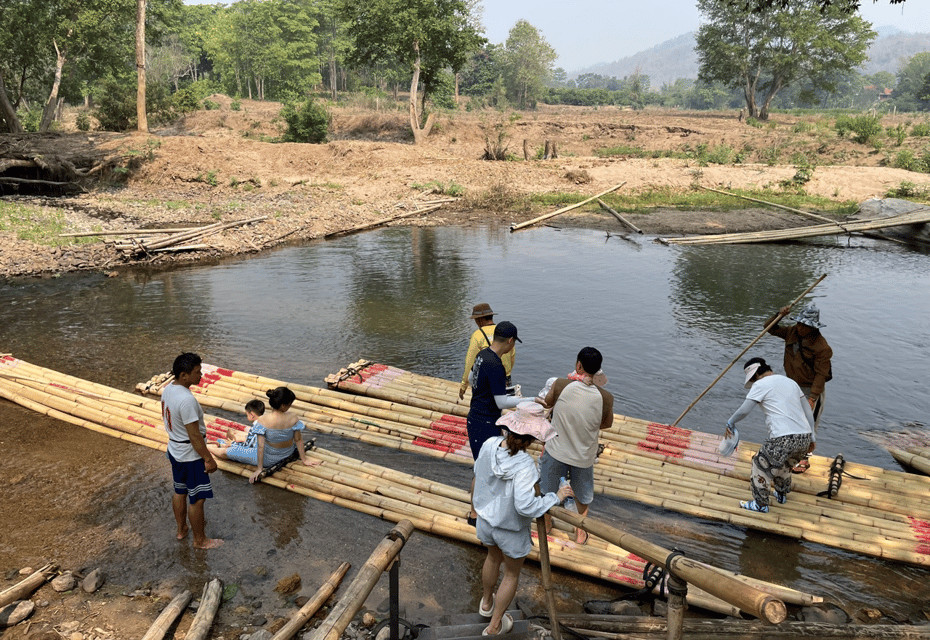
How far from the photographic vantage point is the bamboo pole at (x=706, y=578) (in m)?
2.74

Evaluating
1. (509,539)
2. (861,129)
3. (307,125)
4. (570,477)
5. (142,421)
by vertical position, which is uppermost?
(307,125)

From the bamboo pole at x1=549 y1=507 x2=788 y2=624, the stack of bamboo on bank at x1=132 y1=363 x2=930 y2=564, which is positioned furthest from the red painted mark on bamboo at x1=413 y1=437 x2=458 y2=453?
the bamboo pole at x1=549 y1=507 x2=788 y2=624

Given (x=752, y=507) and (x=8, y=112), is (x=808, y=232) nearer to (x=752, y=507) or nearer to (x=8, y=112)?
(x=752, y=507)

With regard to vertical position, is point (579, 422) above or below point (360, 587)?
above

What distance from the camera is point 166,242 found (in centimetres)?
1744

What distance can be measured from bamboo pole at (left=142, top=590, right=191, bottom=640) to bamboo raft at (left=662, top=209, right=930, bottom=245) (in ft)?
59.3

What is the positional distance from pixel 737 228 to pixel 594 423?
19565 mm

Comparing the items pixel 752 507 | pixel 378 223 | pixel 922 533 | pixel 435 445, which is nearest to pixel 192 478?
pixel 435 445

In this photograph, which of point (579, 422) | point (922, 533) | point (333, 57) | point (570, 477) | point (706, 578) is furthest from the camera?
point (333, 57)

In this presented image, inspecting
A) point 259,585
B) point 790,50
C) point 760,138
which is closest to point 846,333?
point 259,585

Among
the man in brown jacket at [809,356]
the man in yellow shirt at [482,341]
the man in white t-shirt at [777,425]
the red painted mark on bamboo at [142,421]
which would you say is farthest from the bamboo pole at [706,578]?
the red painted mark on bamboo at [142,421]

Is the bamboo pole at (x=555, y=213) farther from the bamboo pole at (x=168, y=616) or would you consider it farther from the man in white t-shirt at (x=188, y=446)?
the bamboo pole at (x=168, y=616)

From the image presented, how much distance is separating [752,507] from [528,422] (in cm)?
345

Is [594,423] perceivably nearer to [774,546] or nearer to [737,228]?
[774,546]
